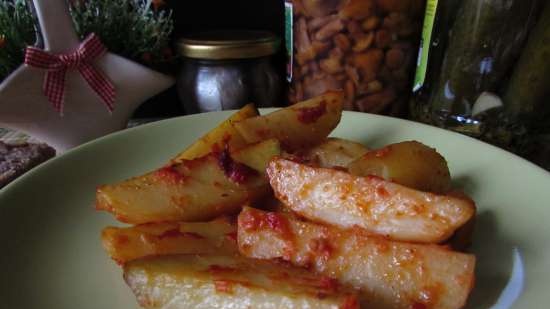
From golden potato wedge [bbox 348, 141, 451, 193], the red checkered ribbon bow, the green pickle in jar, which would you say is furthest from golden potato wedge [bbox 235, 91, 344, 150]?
the red checkered ribbon bow

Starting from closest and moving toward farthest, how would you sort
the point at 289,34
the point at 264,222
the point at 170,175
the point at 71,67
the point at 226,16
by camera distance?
1. the point at 264,222
2. the point at 170,175
3. the point at 71,67
4. the point at 289,34
5. the point at 226,16

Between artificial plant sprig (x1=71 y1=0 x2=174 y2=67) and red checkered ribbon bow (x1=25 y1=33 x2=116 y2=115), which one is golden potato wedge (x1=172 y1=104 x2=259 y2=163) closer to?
red checkered ribbon bow (x1=25 y1=33 x2=116 y2=115)

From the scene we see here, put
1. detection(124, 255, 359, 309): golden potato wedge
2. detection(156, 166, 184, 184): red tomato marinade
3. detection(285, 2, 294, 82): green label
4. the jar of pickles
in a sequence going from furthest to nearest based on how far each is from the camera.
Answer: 1. detection(285, 2, 294, 82): green label
2. the jar of pickles
3. detection(156, 166, 184, 184): red tomato marinade
4. detection(124, 255, 359, 309): golden potato wedge

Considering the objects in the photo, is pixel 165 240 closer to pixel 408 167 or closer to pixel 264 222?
pixel 264 222

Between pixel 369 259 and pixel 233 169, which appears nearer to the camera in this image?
pixel 369 259

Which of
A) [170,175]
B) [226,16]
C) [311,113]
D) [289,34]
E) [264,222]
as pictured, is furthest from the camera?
[226,16]

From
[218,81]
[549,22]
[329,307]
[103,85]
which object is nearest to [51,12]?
[103,85]

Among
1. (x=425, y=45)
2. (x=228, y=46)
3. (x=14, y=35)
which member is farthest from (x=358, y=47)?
(x=14, y=35)
